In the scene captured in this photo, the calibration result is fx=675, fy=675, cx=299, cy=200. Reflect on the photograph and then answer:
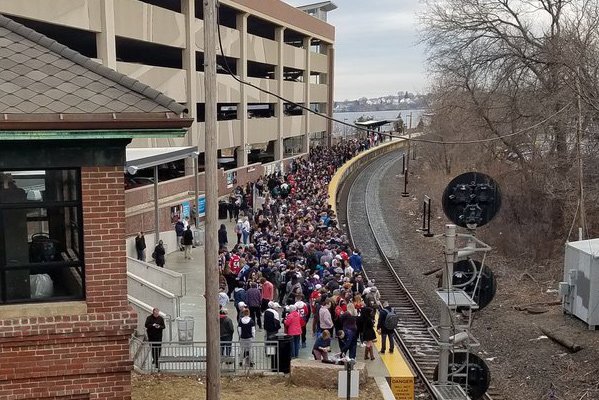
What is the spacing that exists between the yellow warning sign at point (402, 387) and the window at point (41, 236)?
8328 millimetres

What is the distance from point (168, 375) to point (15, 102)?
7.81 metres

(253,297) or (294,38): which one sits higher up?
(294,38)

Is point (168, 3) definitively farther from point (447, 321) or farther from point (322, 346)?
point (447, 321)

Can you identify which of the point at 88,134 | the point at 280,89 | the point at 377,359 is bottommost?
the point at 377,359

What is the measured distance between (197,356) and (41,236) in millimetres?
6788

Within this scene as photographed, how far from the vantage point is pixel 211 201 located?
7.84 meters

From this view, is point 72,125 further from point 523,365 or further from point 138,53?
point 138,53

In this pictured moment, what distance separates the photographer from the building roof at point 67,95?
6.58 meters

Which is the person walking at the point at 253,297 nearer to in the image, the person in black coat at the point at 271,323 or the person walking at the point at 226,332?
the person in black coat at the point at 271,323

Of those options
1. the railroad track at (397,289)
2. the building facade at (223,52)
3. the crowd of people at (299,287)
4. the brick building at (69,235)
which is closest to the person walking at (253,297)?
the crowd of people at (299,287)

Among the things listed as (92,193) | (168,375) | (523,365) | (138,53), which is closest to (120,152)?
(92,193)

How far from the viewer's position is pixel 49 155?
6871 millimetres

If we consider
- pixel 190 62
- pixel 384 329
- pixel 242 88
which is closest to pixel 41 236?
pixel 384 329

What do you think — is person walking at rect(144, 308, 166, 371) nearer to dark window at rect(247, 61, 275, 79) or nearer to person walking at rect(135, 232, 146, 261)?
person walking at rect(135, 232, 146, 261)
